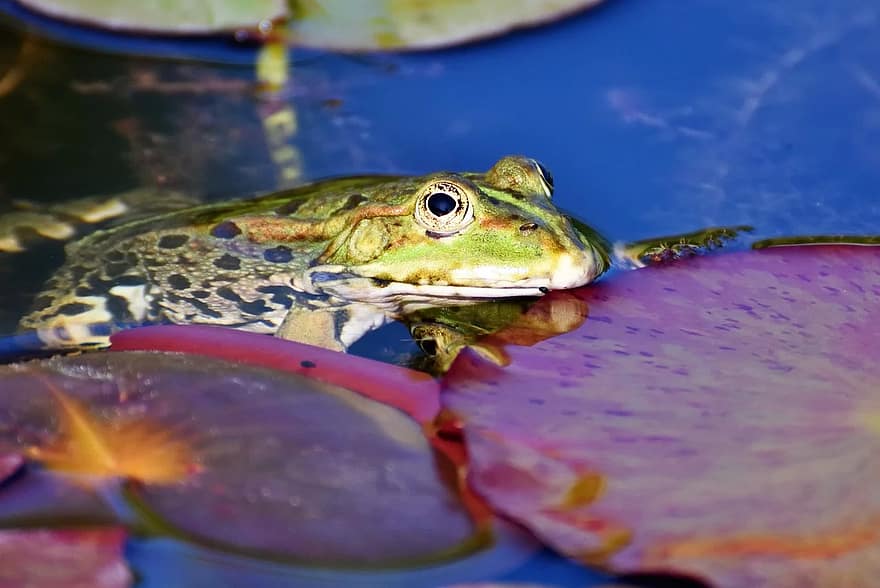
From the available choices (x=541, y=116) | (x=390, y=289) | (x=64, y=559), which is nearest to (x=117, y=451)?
(x=64, y=559)

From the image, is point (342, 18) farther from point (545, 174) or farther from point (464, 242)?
point (464, 242)

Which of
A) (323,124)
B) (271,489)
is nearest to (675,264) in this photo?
(271,489)

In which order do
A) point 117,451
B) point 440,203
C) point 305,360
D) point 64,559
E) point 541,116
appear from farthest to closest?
1. point 541,116
2. point 440,203
3. point 305,360
4. point 117,451
5. point 64,559

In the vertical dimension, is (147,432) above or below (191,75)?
below

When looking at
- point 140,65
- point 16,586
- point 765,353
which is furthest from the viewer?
point 140,65

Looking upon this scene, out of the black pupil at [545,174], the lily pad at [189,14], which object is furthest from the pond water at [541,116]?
the black pupil at [545,174]

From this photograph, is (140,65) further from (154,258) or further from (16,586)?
(16,586)
